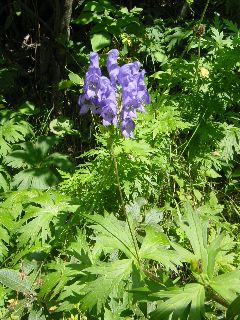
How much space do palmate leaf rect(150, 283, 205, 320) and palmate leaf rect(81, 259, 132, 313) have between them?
0.35 metres

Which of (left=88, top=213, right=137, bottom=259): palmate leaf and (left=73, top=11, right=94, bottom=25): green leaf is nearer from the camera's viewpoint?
(left=88, top=213, right=137, bottom=259): palmate leaf

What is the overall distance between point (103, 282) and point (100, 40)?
2.63m

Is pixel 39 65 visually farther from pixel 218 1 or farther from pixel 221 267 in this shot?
pixel 221 267

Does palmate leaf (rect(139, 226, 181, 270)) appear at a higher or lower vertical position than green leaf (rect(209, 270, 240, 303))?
lower

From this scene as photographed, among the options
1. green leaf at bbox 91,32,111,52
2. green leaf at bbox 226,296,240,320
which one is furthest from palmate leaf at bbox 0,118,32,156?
green leaf at bbox 226,296,240,320

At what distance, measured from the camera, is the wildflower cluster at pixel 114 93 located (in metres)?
2.01

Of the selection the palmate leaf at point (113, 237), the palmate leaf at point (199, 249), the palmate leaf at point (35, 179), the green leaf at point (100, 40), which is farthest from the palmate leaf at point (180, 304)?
the green leaf at point (100, 40)

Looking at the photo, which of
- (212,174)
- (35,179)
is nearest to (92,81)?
(35,179)

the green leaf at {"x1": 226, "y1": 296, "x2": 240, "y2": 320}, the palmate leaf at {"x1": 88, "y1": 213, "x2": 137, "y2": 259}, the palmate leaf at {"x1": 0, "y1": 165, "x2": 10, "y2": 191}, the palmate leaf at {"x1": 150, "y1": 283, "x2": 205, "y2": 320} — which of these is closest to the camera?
the green leaf at {"x1": 226, "y1": 296, "x2": 240, "y2": 320}

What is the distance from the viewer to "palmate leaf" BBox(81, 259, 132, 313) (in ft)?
5.98

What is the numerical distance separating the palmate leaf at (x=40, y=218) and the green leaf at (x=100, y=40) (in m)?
1.71

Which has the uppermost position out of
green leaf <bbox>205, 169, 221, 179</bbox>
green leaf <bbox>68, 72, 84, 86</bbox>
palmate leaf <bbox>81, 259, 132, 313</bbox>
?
palmate leaf <bbox>81, 259, 132, 313</bbox>

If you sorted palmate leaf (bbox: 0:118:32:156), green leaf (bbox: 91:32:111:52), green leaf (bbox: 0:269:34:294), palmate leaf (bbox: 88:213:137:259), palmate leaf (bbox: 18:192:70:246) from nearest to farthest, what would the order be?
palmate leaf (bbox: 88:213:137:259) < green leaf (bbox: 0:269:34:294) < palmate leaf (bbox: 18:192:70:246) < palmate leaf (bbox: 0:118:32:156) < green leaf (bbox: 91:32:111:52)

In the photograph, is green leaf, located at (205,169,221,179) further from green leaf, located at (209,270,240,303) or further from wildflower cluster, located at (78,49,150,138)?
green leaf, located at (209,270,240,303)
